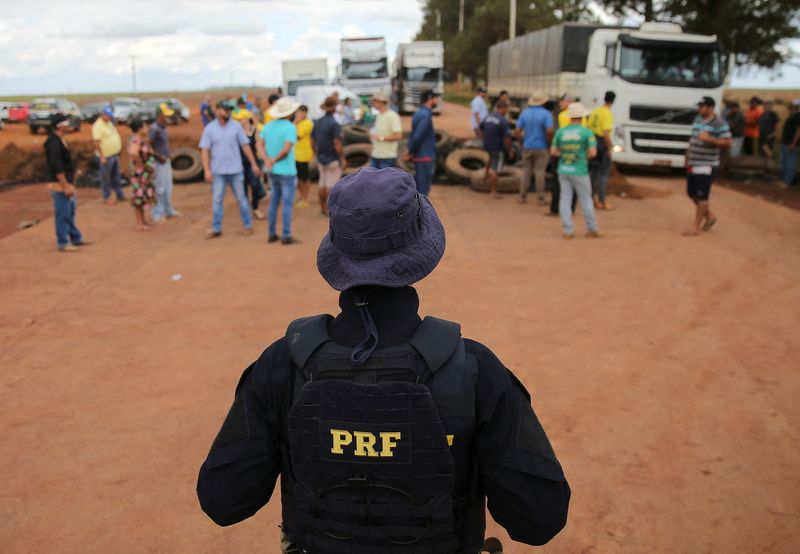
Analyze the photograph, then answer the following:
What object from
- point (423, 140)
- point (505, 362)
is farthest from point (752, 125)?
point (505, 362)

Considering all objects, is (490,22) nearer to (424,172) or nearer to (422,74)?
(422,74)

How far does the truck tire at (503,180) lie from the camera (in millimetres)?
13828

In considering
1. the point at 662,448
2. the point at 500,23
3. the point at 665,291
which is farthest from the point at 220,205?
the point at 500,23

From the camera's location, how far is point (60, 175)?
891 centimetres

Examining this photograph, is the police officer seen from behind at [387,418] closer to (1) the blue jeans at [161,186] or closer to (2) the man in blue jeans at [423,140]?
(2) the man in blue jeans at [423,140]

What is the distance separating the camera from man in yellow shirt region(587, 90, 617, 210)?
11.4m

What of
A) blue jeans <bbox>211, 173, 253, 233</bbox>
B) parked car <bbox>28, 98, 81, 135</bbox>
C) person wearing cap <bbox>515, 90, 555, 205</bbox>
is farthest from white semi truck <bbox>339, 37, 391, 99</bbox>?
blue jeans <bbox>211, 173, 253, 233</bbox>

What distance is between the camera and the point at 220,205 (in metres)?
10.2

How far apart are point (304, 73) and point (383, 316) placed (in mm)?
30058

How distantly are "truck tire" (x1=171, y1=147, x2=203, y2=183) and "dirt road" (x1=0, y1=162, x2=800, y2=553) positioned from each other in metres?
5.48

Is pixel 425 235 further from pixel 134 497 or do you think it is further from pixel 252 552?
pixel 134 497

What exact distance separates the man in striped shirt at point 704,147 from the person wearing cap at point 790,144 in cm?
533

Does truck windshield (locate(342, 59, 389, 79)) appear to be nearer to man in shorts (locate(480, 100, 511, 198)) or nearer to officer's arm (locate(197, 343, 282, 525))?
man in shorts (locate(480, 100, 511, 198))

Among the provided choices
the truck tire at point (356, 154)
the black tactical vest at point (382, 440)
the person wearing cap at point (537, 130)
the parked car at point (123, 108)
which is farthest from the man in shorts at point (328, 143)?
the parked car at point (123, 108)
